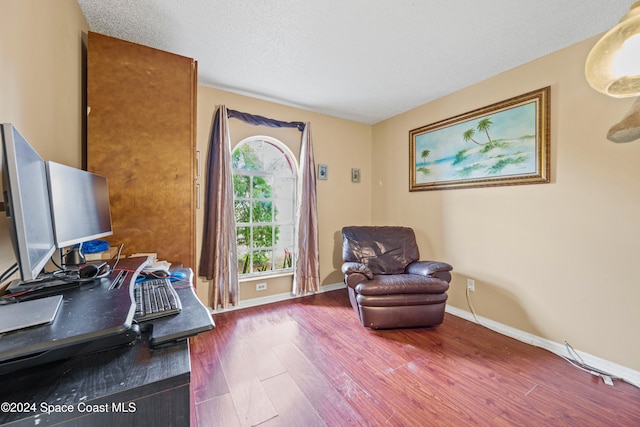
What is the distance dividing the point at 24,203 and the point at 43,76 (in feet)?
3.23

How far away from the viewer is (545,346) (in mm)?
2145

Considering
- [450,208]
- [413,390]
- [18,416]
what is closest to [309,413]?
[413,390]

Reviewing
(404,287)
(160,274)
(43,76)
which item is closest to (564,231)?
(404,287)

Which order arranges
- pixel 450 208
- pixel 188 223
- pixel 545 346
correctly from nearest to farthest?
1. pixel 188 223
2. pixel 545 346
3. pixel 450 208

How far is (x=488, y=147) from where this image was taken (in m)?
2.55

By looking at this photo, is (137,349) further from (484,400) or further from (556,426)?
(556,426)

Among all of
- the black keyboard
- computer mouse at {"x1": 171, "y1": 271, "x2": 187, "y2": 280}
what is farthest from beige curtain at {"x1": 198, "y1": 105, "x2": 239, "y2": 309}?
the black keyboard

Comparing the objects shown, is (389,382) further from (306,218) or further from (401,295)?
(306,218)

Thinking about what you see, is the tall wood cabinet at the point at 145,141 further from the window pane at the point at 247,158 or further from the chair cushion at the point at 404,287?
the chair cushion at the point at 404,287

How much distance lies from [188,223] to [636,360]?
342 cm

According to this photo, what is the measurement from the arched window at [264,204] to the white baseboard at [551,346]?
2.16m

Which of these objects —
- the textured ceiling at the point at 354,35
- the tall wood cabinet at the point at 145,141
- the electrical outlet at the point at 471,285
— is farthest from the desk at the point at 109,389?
the electrical outlet at the point at 471,285

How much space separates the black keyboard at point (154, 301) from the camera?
86 centimetres

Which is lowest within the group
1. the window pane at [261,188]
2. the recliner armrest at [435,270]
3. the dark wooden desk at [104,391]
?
the recliner armrest at [435,270]
